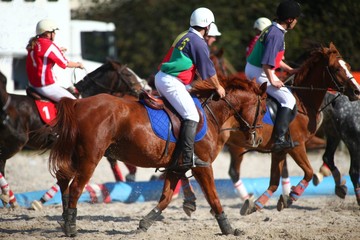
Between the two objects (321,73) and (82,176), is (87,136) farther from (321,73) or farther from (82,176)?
(321,73)

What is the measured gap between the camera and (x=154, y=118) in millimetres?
7441

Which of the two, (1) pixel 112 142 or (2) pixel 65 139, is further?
(1) pixel 112 142

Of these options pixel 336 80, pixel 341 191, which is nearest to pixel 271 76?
pixel 336 80

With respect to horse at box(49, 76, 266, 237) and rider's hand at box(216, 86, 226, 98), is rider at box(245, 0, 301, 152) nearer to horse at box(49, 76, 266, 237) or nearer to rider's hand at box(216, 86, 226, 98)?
horse at box(49, 76, 266, 237)

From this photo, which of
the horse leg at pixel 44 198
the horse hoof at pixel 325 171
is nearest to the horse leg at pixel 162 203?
the horse leg at pixel 44 198

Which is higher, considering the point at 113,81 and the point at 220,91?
the point at 220,91

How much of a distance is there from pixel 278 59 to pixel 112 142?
293 cm

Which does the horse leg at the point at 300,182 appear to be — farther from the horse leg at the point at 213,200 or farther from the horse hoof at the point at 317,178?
the horse leg at the point at 213,200

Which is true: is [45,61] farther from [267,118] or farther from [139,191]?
[267,118]

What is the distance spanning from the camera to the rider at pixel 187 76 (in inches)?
294

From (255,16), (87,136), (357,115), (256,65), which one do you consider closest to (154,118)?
(87,136)

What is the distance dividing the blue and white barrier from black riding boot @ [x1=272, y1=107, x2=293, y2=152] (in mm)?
2128

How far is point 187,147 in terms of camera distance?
24.4 feet

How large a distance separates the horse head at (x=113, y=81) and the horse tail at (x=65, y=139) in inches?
157
